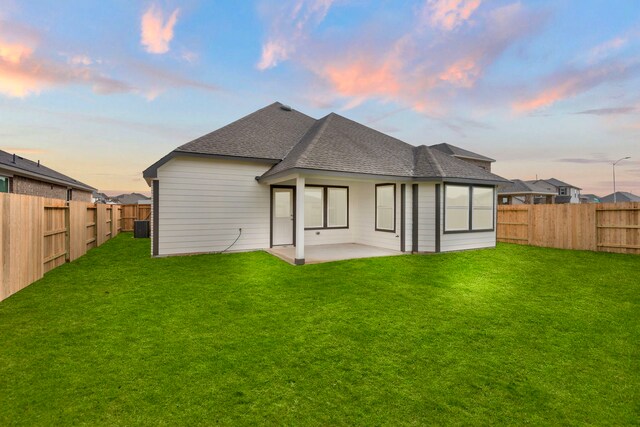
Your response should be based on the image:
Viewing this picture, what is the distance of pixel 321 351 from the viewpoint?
138 inches

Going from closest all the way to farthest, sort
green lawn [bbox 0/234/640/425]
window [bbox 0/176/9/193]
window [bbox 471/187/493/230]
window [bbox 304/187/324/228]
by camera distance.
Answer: green lawn [bbox 0/234/640/425] → window [bbox 471/187/493/230] → window [bbox 304/187/324/228] → window [bbox 0/176/9/193]

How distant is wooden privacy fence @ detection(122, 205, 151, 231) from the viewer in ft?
64.5

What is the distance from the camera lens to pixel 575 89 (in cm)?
1264

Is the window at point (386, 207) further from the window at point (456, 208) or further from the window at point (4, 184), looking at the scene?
the window at point (4, 184)

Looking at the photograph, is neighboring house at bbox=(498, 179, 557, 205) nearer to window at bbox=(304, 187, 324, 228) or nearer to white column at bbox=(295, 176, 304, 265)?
window at bbox=(304, 187, 324, 228)

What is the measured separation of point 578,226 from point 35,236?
58.0ft

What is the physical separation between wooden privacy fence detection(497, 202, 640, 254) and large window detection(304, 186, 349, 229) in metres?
7.88

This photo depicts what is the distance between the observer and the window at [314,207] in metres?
11.8

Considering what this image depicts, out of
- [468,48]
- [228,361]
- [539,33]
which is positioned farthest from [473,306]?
[539,33]

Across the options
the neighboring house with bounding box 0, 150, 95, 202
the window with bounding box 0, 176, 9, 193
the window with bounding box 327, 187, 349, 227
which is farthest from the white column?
the window with bounding box 0, 176, 9, 193

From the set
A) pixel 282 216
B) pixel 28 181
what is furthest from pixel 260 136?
pixel 28 181

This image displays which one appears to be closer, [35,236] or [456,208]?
[35,236]

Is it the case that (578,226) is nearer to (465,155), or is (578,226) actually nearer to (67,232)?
(67,232)

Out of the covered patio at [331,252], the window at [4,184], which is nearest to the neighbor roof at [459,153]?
the covered patio at [331,252]
